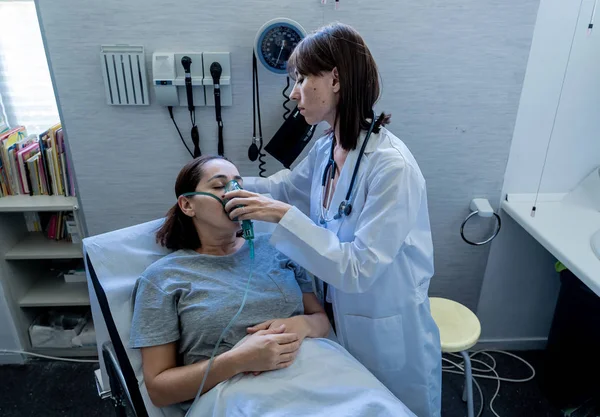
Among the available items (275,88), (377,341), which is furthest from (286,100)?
(377,341)

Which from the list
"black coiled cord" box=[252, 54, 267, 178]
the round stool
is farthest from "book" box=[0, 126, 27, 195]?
the round stool

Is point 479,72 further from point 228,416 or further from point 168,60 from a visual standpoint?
point 228,416

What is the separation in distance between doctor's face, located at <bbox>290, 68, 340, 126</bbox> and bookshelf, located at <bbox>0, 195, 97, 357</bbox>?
1.13m

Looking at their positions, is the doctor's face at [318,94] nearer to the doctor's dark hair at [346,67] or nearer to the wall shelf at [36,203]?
the doctor's dark hair at [346,67]

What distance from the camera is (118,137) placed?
1.80 metres

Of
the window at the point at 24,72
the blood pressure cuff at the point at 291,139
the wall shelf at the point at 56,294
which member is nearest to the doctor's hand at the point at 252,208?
the blood pressure cuff at the point at 291,139

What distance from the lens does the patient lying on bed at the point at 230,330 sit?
3.71 feet

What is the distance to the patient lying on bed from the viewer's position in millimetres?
1132

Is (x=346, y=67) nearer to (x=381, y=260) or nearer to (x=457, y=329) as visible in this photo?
(x=381, y=260)

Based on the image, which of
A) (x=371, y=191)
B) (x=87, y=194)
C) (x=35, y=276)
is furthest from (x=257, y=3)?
(x=35, y=276)

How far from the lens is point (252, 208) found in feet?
4.00

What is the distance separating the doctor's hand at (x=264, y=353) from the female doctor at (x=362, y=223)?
0.21 m

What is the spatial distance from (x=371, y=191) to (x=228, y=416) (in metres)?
0.67

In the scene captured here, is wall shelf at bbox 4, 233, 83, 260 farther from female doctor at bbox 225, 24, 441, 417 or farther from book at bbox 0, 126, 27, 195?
female doctor at bbox 225, 24, 441, 417
